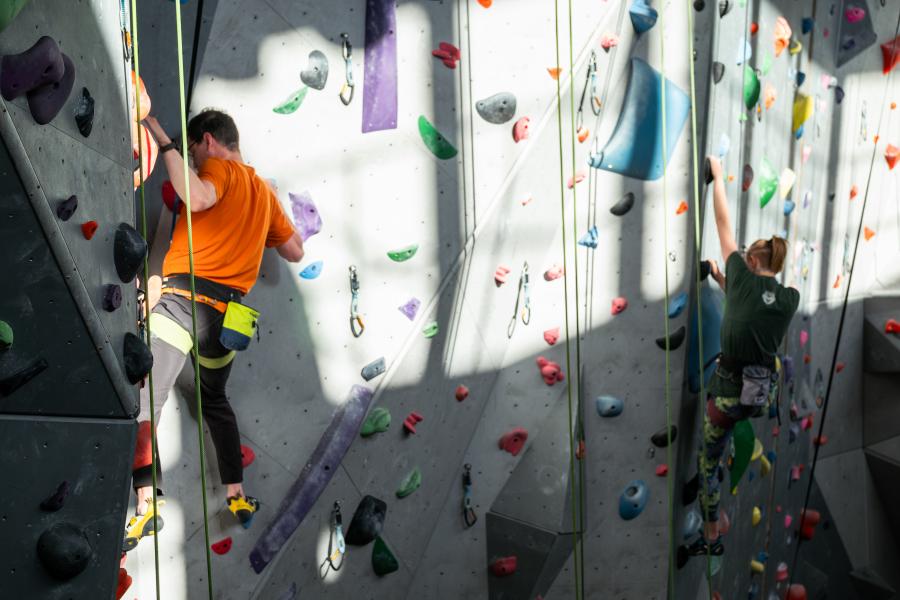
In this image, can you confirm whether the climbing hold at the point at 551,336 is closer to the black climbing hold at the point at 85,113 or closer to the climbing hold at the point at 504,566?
the climbing hold at the point at 504,566

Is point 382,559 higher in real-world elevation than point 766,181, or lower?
lower

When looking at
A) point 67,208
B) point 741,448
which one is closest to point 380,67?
point 67,208

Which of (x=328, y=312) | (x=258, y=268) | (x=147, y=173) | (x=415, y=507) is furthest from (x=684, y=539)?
(x=147, y=173)

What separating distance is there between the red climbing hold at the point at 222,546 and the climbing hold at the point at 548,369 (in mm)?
1300

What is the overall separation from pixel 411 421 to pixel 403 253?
0.54 metres

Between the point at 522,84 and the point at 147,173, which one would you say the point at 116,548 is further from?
the point at 522,84

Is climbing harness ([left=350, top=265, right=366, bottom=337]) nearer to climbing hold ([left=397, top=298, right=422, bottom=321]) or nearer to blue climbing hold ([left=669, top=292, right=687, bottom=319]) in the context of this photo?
climbing hold ([left=397, top=298, right=422, bottom=321])

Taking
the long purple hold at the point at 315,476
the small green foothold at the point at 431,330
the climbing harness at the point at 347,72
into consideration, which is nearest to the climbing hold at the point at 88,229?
the climbing harness at the point at 347,72

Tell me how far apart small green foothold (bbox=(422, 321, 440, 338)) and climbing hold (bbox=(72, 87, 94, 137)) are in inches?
60.7

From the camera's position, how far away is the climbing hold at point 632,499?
4.21 metres

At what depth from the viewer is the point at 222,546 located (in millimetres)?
3121

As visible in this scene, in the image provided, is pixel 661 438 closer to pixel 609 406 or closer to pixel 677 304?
pixel 609 406

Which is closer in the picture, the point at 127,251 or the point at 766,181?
the point at 127,251

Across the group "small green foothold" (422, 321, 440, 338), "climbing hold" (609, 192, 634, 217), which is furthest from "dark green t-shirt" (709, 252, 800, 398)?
"small green foothold" (422, 321, 440, 338)
